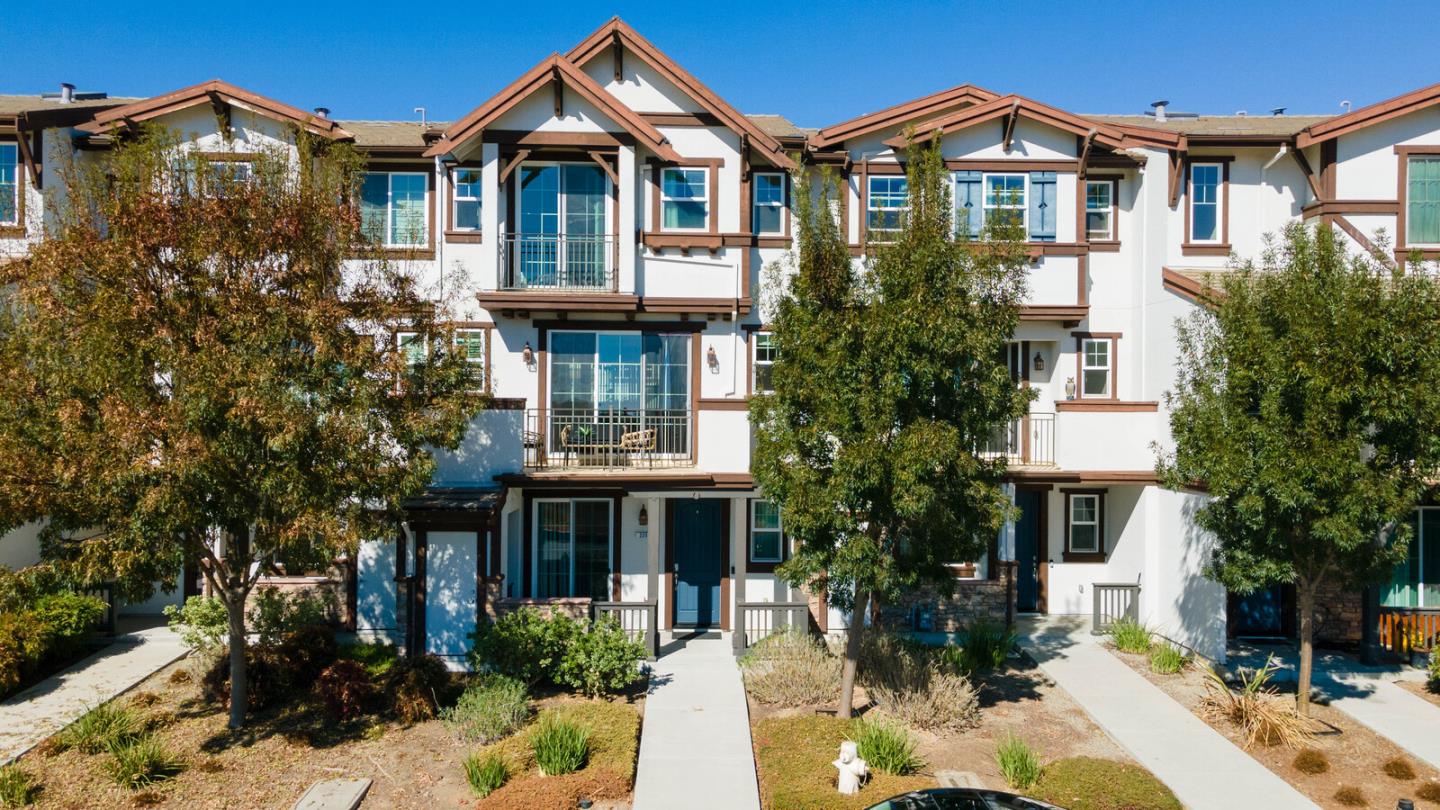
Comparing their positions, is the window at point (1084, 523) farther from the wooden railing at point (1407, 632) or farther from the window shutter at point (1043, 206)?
the window shutter at point (1043, 206)

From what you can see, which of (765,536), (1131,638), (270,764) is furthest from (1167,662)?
(270,764)

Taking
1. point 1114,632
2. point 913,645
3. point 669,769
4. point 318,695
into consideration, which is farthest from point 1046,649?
point 318,695

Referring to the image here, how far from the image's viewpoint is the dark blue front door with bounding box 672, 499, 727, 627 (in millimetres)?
18266

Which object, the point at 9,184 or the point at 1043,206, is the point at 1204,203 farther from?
the point at 9,184

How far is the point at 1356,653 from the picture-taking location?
17.3 m

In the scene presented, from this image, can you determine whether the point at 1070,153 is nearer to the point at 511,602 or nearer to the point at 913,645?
the point at 913,645

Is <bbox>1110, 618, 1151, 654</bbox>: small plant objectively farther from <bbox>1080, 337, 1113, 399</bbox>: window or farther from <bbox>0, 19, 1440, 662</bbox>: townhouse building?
<bbox>1080, 337, 1113, 399</bbox>: window

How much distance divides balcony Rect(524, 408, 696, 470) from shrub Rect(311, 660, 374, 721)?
4.79m

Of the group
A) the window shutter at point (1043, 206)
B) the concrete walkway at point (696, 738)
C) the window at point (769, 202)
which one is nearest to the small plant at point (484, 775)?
the concrete walkway at point (696, 738)

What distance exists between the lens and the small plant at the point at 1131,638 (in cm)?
1672

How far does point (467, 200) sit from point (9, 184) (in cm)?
872

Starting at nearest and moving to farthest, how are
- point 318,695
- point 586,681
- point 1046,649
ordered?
1. point 318,695
2. point 586,681
3. point 1046,649

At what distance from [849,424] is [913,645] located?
5.75 m

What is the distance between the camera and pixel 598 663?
46.4 feet
